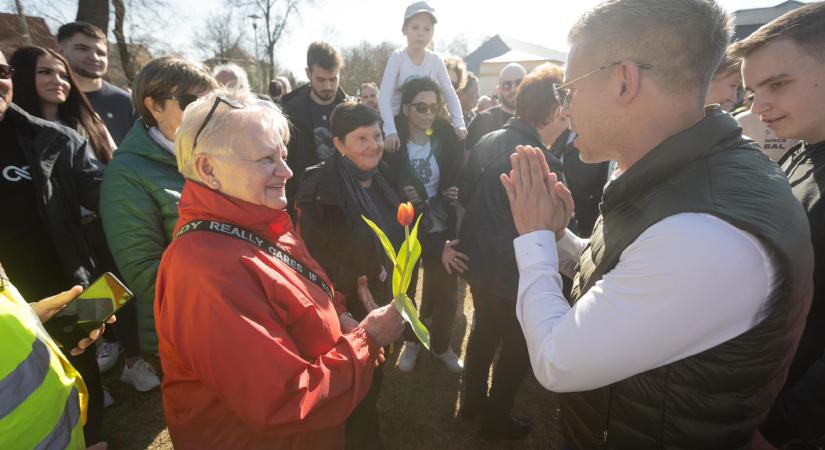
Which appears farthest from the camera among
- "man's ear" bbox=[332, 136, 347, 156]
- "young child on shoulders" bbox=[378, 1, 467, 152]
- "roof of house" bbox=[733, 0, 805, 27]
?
"roof of house" bbox=[733, 0, 805, 27]

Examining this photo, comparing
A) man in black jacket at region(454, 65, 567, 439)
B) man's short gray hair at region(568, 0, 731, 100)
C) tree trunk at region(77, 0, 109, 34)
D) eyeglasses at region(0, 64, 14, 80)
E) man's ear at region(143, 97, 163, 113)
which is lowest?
man in black jacket at region(454, 65, 567, 439)

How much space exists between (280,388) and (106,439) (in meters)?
2.55

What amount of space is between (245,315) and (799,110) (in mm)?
2477

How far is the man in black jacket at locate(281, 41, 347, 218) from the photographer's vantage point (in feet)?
13.6

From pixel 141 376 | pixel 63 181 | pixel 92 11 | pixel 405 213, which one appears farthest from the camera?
pixel 92 11

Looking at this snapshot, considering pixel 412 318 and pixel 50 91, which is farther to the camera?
pixel 50 91

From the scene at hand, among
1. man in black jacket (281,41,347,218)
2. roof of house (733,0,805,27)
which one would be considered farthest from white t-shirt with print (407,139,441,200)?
roof of house (733,0,805,27)

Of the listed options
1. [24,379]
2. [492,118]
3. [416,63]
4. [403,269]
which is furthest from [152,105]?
[492,118]

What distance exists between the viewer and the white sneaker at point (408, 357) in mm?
3496

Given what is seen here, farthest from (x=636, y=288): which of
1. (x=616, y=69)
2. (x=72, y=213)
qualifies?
(x=72, y=213)

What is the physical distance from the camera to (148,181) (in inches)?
82.4

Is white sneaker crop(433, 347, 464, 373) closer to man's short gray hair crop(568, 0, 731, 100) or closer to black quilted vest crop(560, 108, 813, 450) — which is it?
black quilted vest crop(560, 108, 813, 450)

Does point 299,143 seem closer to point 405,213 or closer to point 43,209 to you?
point 43,209

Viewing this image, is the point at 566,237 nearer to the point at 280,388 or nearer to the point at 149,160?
the point at 280,388
